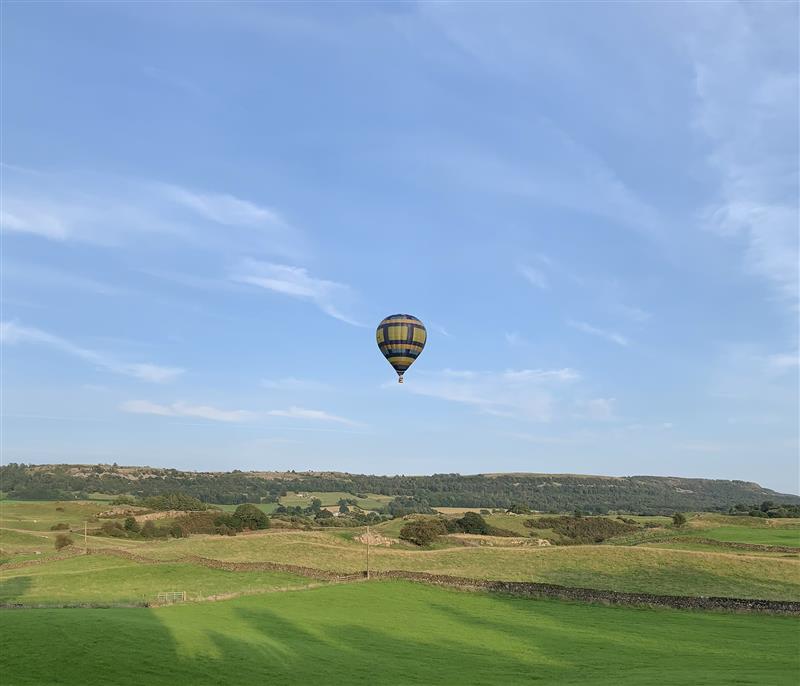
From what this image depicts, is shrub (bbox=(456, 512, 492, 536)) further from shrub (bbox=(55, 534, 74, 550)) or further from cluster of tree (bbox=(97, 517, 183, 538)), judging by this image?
shrub (bbox=(55, 534, 74, 550))

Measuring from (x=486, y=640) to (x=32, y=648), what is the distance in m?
21.4

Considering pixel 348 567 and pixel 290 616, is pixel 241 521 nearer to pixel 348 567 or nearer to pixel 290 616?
pixel 348 567

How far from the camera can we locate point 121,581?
56.0 m

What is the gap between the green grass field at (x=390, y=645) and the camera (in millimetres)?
26234

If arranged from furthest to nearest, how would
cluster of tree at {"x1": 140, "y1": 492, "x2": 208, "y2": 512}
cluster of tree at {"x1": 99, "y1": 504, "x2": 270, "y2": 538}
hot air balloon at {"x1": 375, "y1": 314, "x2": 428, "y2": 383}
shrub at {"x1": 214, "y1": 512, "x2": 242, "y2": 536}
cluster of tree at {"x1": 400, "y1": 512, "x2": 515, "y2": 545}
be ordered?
cluster of tree at {"x1": 140, "y1": 492, "x2": 208, "y2": 512} → shrub at {"x1": 214, "y1": 512, "x2": 242, "y2": 536} → cluster of tree at {"x1": 99, "y1": 504, "x2": 270, "y2": 538} → cluster of tree at {"x1": 400, "y1": 512, "x2": 515, "y2": 545} → hot air balloon at {"x1": 375, "y1": 314, "x2": 428, "y2": 383}

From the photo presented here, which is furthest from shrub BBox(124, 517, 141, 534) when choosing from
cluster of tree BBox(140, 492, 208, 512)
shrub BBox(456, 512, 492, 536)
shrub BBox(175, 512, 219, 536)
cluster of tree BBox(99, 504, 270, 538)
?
shrub BBox(456, 512, 492, 536)

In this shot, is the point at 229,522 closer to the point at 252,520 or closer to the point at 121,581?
the point at 252,520

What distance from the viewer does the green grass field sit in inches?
1033

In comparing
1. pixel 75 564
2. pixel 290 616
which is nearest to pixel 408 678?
pixel 290 616

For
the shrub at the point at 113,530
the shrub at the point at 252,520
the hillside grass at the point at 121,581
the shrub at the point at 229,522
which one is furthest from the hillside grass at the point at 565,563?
the shrub at the point at 252,520

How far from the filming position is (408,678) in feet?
89.4

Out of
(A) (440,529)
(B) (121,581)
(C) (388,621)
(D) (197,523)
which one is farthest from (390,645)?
(D) (197,523)

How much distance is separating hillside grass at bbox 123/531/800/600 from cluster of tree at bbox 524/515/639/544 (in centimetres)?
4537

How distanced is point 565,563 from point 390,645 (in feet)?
113
